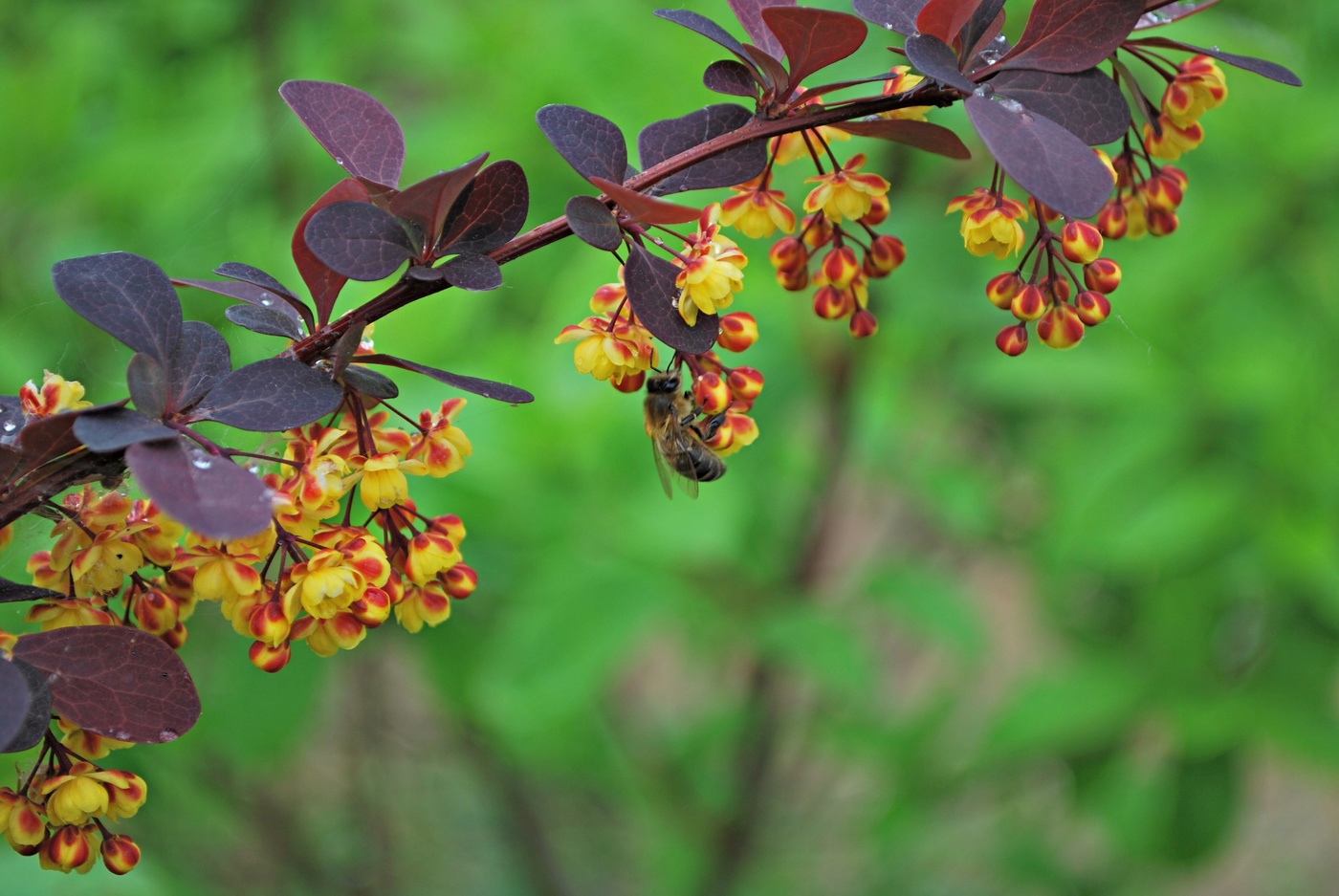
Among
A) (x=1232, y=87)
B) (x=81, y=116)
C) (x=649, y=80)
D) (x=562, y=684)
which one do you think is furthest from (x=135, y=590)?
(x=1232, y=87)

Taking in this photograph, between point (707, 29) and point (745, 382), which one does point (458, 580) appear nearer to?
point (745, 382)

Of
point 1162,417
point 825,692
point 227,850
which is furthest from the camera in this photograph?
point 227,850

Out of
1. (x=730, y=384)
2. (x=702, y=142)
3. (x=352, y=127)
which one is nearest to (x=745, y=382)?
(x=730, y=384)

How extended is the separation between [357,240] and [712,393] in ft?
0.56

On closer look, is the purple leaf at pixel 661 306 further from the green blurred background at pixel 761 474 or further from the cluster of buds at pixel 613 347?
the green blurred background at pixel 761 474

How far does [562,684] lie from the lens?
1.27m

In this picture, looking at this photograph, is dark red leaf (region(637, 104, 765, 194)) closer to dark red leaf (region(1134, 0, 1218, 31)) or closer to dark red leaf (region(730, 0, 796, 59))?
dark red leaf (region(730, 0, 796, 59))

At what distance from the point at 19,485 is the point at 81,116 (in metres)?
1.31

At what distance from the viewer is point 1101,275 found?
0.53 metres

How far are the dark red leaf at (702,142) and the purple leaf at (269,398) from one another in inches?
7.0

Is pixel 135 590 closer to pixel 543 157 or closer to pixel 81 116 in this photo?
pixel 543 157

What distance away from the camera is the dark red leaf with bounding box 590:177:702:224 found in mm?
411

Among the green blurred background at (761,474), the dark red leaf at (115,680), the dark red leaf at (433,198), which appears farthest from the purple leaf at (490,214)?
the green blurred background at (761,474)

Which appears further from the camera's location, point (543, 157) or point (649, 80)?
point (543, 157)
